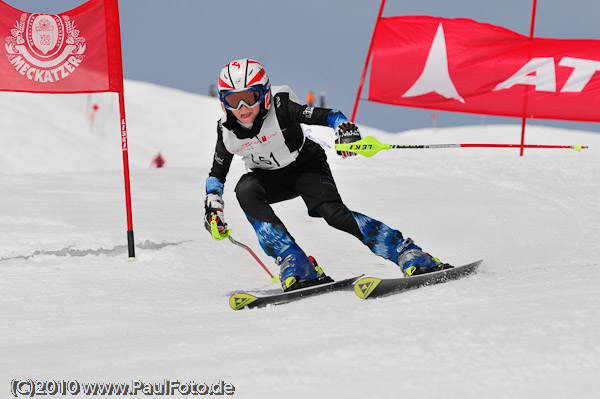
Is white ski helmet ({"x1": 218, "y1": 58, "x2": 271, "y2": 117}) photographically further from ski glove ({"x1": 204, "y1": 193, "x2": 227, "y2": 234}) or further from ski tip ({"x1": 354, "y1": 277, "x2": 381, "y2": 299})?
ski tip ({"x1": 354, "y1": 277, "x2": 381, "y2": 299})

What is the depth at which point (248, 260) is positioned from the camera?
584 centimetres

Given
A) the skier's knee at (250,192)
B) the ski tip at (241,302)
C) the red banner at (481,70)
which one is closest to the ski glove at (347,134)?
the skier's knee at (250,192)

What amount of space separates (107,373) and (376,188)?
730 centimetres

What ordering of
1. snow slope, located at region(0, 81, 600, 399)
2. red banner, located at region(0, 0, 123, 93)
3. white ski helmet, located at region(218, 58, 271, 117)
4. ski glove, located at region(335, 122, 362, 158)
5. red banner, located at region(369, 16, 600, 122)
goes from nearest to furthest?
1. snow slope, located at region(0, 81, 600, 399)
2. ski glove, located at region(335, 122, 362, 158)
3. white ski helmet, located at region(218, 58, 271, 117)
4. red banner, located at region(0, 0, 123, 93)
5. red banner, located at region(369, 16, 600, 122)

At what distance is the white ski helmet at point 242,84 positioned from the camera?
395cm

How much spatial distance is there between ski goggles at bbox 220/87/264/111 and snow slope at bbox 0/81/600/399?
1.20 meters

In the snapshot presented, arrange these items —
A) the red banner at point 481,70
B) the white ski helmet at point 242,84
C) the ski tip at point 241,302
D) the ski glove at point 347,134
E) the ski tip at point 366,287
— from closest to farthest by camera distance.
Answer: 1. the ski tip at point 366,287
2. the ski tip at point 241,302
3. the ski glove at point 347,134
4. the white ski helmet at point 242,84
5. the red banner at point 481,70

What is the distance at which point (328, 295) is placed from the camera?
377 cm

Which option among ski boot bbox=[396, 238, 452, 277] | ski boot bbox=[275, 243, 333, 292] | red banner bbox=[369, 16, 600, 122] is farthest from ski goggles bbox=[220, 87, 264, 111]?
red banner bbox=[369, 16, 600, 122]

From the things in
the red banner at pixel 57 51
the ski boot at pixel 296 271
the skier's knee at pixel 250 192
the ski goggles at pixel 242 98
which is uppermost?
the red banner at pixel 57 51

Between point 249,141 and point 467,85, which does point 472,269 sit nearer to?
point 249,141

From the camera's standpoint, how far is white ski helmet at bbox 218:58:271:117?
3.95 metres

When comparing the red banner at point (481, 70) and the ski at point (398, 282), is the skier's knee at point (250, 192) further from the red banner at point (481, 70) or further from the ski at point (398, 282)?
the red banner at point (481, 70)

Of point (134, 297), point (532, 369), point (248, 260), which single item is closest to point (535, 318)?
point (532, 369)
